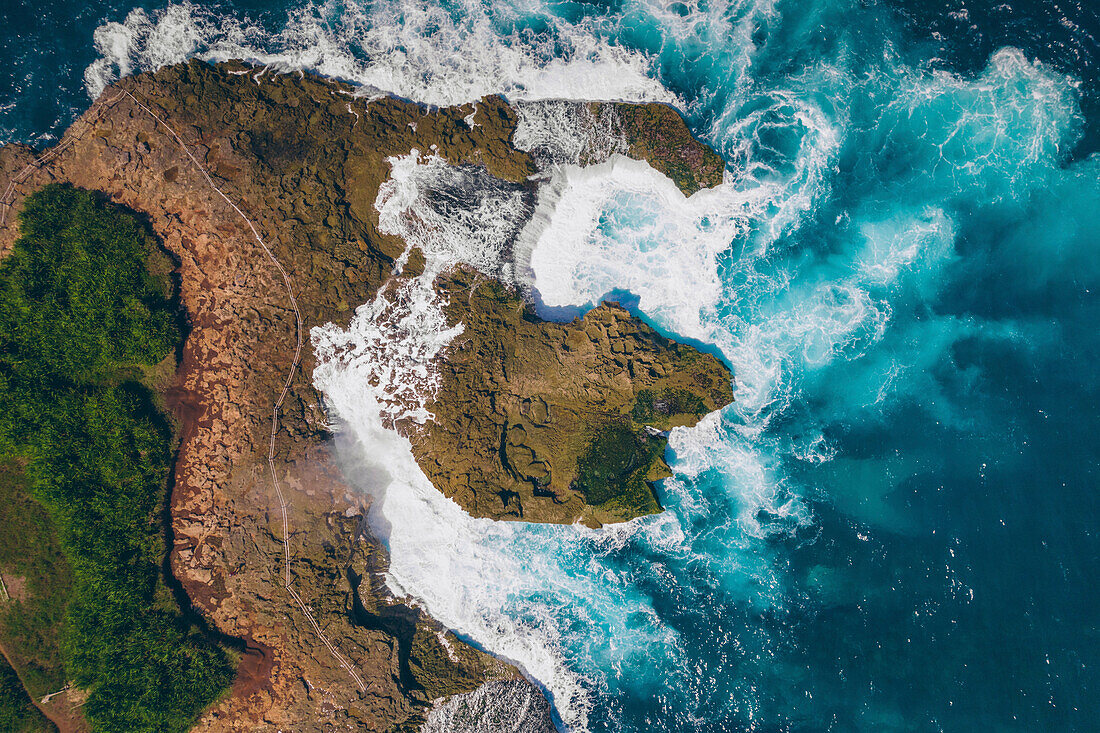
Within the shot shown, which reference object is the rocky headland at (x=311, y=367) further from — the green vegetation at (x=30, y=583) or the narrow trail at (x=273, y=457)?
the green vegetation at (x=30, y=583)

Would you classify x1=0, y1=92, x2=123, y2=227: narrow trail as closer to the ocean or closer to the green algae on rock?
the ocean

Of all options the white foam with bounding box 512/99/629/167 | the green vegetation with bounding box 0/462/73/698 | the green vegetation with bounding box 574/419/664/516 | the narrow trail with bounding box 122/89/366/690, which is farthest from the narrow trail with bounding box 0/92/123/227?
the green vegetation with bounding box 574/419/664/516

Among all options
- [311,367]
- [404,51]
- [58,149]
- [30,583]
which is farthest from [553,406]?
[58,149]

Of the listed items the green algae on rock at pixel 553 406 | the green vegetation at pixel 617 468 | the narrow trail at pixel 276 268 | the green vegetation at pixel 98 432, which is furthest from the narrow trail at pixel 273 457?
the green vegetation at pixel 617 468

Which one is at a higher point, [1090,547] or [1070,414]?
A: [1070,414]

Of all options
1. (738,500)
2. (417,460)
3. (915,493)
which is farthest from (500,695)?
(915,493)

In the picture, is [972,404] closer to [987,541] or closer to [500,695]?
[987,541]

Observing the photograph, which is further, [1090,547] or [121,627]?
[1090,547]

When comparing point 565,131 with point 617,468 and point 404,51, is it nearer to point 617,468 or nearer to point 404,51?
point 404,51
